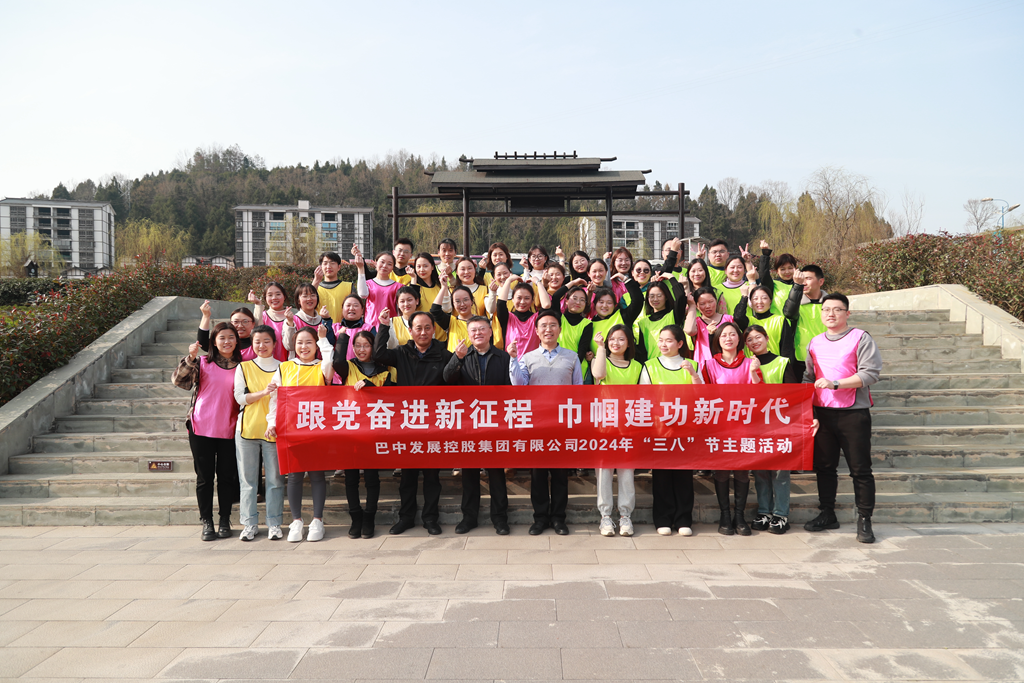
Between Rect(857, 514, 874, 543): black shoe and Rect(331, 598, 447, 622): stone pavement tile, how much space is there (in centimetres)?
350

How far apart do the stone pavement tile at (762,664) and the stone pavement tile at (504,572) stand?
1.34m

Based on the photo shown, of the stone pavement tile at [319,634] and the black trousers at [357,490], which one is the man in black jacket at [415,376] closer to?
the black trousers at [357,490]

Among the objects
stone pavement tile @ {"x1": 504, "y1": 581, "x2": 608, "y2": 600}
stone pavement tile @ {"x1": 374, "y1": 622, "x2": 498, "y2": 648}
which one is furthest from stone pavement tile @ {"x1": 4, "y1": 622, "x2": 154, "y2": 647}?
stone pavement tile @ {"x1": 504, "y1": 581, "x2": 608, "y2": 600}

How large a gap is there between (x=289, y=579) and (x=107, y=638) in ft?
3.64

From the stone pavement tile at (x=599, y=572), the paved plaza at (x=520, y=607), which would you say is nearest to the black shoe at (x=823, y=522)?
the paved plaza at (x=520, y=607)

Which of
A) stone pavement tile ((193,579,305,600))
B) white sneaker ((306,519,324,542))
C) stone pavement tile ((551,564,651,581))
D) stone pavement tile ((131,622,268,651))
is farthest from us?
white sneaker ((306,519,324,542))

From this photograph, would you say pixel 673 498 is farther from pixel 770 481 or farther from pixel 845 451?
pixel 845 451

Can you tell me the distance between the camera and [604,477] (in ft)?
17.2

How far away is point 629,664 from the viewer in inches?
120

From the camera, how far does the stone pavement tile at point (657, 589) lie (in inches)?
153

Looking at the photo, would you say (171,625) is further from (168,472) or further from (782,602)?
(782,602)

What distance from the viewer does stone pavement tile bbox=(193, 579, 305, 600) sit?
156 inches

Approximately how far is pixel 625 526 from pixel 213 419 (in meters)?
3.75

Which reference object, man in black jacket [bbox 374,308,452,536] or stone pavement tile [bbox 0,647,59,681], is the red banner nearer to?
man in black jacket [bbox 374,308,452,536]
